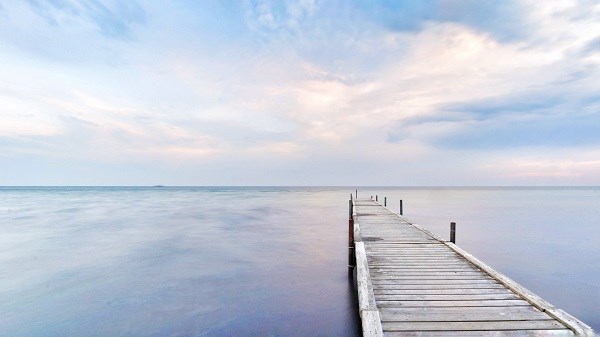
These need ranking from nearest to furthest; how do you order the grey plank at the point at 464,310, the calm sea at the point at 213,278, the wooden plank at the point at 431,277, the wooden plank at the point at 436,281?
the grey plank at the point at 464,310, the wooden plank at the point at 436,281, the wooden plank at the point at 431,277, the calm sea at the point at 213,278

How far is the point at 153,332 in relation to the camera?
309 inches

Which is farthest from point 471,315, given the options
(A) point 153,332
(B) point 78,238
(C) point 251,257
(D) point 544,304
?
(B) point 78,238

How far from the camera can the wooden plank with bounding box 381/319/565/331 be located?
486 cm

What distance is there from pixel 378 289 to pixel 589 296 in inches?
→ 362

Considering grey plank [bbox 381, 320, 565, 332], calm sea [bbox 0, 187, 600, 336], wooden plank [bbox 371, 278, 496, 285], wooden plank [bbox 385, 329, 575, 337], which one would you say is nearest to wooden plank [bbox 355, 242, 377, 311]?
wooden plank [bbox 371, 278, 496, 285]

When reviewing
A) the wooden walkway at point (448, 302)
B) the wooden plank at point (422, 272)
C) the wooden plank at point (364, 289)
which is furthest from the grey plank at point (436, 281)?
the wooden plank at point (422, 272)

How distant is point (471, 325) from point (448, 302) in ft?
2.68

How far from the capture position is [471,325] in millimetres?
4957

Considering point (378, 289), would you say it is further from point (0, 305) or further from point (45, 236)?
point (45, 236)

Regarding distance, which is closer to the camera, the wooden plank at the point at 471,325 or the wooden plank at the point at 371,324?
the wooden plank at the point at 371,324

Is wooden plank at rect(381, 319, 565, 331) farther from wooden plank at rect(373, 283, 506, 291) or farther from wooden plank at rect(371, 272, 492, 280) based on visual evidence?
wooden plank at rect(371, 272, 492, 280)

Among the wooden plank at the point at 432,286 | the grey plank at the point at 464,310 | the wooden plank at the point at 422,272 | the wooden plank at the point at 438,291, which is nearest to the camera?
the grey plank at the point at 464,310

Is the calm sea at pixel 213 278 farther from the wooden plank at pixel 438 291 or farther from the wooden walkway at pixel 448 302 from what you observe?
the wooden plank at pixel 438 291

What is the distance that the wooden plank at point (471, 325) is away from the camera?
15.9ft
